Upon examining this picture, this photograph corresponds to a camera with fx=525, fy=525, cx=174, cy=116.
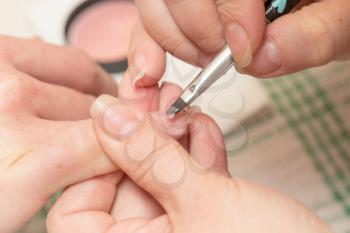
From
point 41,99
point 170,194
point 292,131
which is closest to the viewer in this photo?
point 170,194

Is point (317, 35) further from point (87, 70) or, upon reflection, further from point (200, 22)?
point (87, 70)

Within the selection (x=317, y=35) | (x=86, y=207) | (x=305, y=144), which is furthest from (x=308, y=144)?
(x=86, y=207)

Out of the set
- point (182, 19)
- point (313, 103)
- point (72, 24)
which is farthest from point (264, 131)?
point (72, 24)

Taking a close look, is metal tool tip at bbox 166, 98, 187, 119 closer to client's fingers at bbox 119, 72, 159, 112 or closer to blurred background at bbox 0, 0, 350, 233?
client's fingers at bbox 119, 72, 159, 112

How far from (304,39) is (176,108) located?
0.41ft

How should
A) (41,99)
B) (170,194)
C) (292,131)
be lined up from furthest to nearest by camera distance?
1. (292,131)
2. (41,99)
3. (170,194)

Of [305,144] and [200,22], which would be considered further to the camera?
[305,144]

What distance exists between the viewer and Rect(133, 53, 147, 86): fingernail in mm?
472

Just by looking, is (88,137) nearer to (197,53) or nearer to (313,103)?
(197,53)

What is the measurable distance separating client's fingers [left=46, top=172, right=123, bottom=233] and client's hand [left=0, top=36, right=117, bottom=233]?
0.01 meters

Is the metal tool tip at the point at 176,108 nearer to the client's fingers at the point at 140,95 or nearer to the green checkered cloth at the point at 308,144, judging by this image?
the client's fingers at the point at 140,95

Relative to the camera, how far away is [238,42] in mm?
420

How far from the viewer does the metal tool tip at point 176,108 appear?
1.44ft

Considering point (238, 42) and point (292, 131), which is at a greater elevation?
point (238, 42)
